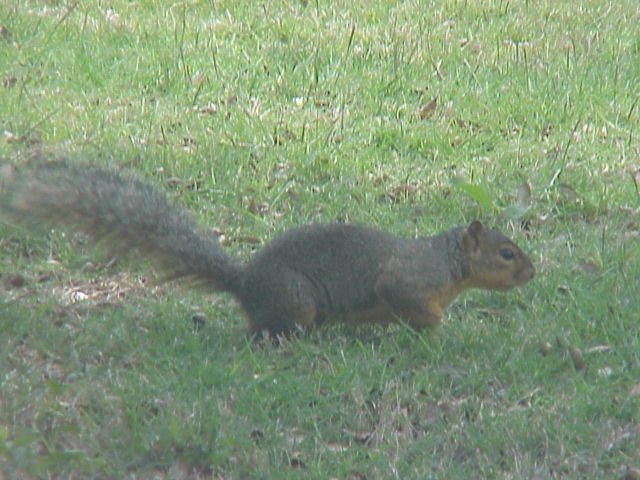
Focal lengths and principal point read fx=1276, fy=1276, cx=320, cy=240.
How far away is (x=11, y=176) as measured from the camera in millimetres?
4699

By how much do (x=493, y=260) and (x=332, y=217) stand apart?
1.32m

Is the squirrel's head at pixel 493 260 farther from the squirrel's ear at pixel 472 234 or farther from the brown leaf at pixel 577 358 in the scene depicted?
the brown leaf at pixel 577 358

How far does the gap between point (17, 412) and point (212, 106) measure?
151 inches

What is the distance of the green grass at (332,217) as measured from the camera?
4105mm

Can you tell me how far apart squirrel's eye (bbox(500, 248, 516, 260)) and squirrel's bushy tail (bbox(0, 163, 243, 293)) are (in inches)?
40.6

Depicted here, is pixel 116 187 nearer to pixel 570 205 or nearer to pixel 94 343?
pixel 94 343

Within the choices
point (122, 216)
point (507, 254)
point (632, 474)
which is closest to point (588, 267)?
point (507, 254)

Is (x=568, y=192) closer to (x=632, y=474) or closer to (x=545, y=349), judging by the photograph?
A: (x=545, y=349)

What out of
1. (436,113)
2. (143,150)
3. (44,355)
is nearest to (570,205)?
(436,113)

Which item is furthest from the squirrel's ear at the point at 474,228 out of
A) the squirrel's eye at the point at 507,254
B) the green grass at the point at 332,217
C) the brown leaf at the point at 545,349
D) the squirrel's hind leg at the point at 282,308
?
the squirrel's hind leg at the point at 282,308

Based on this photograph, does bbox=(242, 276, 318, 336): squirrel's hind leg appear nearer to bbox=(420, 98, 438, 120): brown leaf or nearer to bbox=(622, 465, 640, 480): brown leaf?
bbox=(622, 465, 640, 480): brown leaf

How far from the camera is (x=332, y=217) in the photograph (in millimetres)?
6160

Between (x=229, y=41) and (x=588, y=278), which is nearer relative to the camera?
(x=588, y=278)

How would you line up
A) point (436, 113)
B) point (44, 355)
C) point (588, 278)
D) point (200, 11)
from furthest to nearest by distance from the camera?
1. point (200, 11)
2. point (436, 113)
3. point (588, 278)
4. point (44, 355)
